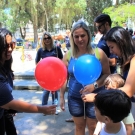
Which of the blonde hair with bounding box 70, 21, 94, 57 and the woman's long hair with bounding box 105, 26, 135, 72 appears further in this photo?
the blonde hair with bounding box 70, 21, 94, 57

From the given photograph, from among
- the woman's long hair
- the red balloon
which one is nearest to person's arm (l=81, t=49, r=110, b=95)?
the red balloon

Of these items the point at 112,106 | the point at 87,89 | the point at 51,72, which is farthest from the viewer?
the point at 51,72

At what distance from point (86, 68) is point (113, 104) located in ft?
2.26

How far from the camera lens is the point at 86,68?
204 centimetres

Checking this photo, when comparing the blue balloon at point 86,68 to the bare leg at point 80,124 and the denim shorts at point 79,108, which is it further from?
the bare leg at point 80,124

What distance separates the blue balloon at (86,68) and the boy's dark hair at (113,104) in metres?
Answer: 0.59

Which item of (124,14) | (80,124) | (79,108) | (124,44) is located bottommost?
(80,124)

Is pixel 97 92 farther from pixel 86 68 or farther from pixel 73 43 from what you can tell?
pixel 73 43

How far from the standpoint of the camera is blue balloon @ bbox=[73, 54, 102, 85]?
79.7 inches

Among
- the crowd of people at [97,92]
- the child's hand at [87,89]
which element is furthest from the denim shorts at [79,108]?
the child's hand at [87,89]

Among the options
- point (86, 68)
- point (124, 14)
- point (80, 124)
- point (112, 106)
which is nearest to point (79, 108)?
point (80, 124)

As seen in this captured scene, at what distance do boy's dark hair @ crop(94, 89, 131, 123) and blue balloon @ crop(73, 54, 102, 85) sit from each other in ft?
1.93

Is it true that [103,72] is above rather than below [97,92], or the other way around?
above

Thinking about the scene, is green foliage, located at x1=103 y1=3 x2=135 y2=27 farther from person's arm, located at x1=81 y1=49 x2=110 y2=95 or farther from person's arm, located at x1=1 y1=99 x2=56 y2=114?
person's arm, located at x1=1 y1=99 x2=56 y2=114
